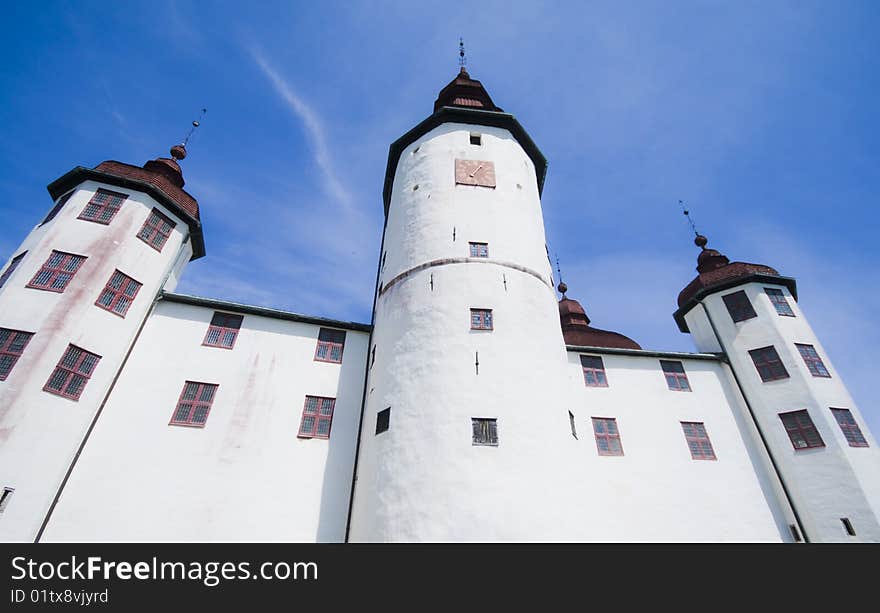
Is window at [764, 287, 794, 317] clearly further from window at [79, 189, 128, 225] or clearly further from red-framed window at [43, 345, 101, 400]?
window at [79, 189, 128, 225]

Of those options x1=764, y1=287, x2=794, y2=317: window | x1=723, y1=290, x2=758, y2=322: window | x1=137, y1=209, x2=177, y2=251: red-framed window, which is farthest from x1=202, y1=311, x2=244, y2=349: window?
x1=764, y1=287, x2=794, y2=317: window

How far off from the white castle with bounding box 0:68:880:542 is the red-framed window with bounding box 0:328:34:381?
5 cm

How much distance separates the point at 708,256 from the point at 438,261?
17323 mm

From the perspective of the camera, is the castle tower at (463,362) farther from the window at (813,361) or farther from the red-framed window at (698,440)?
the window at (813,361)

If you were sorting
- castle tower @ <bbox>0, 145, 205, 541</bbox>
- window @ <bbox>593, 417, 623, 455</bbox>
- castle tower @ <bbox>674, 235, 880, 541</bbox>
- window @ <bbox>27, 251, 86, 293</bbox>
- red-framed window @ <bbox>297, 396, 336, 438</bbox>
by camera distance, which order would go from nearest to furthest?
castle tower @ <bbox>0, 145, 205, 541</bbox> → window @ <bbox>27, 251, 86, 293</bbox> → red-framed window @ <bbox>297, 396, 336, 438</bbox> → castle tower @ <bbox>674, 235, 880, 541</bbox> → window @ <bbox>593, 417, 623, 455</bbox>

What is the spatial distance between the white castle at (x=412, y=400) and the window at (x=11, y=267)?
0.25m

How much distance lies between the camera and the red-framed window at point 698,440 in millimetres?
17297

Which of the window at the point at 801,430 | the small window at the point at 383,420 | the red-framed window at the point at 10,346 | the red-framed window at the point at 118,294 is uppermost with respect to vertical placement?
the red-framed window at the point at 118,294

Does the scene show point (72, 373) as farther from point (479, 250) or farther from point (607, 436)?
point (607, 436)

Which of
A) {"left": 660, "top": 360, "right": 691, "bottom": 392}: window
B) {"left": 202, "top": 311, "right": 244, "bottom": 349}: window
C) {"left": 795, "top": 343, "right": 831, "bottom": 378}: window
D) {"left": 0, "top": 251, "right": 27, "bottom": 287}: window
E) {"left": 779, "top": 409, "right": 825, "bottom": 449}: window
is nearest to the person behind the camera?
{"left": 0, "top": 251, "right": 27, "bottom": 287}: window

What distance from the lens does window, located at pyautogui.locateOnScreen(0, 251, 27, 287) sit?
15.0m

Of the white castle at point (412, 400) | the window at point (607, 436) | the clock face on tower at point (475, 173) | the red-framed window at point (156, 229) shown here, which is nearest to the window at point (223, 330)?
the white castle at point (412, 400)

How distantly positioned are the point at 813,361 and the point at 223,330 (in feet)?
78.9
